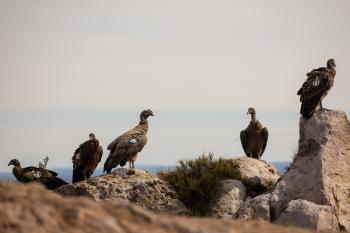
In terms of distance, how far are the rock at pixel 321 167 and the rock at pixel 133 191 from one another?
281 centimetres

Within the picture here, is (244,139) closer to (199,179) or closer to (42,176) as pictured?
(199,179)

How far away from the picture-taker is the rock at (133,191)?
76.8ft

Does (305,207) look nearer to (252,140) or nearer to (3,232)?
(252,140)

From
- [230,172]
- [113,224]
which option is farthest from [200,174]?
[113,224]

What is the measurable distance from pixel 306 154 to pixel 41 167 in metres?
8.41

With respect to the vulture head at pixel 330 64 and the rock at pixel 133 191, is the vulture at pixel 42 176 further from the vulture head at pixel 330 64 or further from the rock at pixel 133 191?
the vulture head at pixel 330 64

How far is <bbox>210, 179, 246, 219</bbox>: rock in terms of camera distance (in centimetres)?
2327

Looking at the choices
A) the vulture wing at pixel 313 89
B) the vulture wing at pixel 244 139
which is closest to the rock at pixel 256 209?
the vulture wing at pixel 313 89

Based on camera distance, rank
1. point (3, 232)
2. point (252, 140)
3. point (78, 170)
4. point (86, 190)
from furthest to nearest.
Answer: point (252, 140), point (78, 170), point (86, 190), point (3, 232)

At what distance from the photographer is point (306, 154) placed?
80.0 ft

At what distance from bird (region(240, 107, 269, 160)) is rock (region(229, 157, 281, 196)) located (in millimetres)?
2971

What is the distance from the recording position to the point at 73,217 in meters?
9.84

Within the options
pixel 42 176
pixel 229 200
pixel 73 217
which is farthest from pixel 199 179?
pixel 73 217

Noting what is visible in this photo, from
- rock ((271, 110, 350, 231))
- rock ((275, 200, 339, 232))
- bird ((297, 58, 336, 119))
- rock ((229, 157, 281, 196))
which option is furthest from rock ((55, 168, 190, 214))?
bird ((297, 58, 336, 119))
